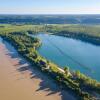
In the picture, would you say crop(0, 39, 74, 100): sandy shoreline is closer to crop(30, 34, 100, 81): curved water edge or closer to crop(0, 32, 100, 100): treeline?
crop(0, 32, 100, 100): treeline

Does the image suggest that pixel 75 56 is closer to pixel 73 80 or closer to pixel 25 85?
pixel 73 80

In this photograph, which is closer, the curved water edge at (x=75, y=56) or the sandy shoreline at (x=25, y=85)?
the sandy shoreline at (x=25, y=85)

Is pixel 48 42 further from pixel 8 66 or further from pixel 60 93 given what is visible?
pixel 60 93

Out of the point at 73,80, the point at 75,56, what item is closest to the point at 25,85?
the point at 73,80

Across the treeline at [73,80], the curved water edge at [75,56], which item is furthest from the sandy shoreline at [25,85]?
the curved water edge at [75,56]

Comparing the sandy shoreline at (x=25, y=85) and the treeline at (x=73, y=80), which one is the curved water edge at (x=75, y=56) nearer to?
the treeline at (x=73, y=80)

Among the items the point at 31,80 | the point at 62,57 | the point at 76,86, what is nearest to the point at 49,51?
the point at 62,57
